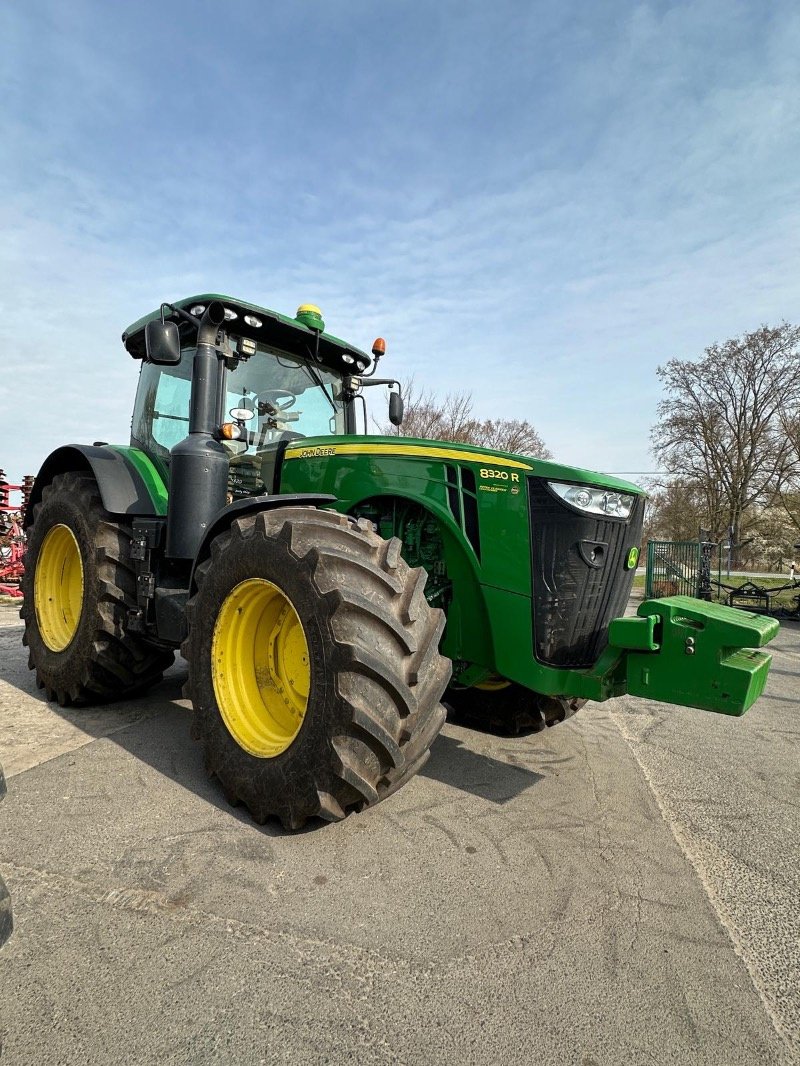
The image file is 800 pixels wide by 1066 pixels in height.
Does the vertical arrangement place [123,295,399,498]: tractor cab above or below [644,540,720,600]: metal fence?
above

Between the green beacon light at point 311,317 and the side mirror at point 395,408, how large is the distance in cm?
72

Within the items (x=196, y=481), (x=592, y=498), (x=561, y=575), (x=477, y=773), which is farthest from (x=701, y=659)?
(x=196, y=481)

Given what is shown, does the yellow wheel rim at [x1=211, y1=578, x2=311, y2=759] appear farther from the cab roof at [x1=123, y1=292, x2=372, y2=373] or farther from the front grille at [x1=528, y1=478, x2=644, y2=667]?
the cab roof at [x1=123, y1=292, x2=372, y2=373]

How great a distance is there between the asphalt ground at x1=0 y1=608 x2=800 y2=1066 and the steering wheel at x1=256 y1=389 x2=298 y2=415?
80.6 inches

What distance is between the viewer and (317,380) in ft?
13.3

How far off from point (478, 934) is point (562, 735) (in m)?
2.04

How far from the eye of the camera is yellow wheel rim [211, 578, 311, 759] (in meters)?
2.60

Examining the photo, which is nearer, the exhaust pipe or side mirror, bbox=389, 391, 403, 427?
the exhaust pipe

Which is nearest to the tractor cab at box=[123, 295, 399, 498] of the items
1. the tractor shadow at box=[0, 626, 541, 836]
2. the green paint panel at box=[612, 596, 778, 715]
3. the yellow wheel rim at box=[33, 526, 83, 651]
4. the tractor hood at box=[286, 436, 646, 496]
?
the tractor hood at box=[286, 436, 646, 496]

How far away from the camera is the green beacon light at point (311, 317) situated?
383 centimetres

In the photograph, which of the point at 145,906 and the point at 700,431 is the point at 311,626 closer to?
the point at 145,906

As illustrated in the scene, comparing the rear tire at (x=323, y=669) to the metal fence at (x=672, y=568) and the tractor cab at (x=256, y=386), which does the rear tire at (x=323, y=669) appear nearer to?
the tractor cab at (x=256, y=386)

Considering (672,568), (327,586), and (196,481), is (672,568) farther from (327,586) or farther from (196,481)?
(327,586)

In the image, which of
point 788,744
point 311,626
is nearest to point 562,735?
point 788,744
